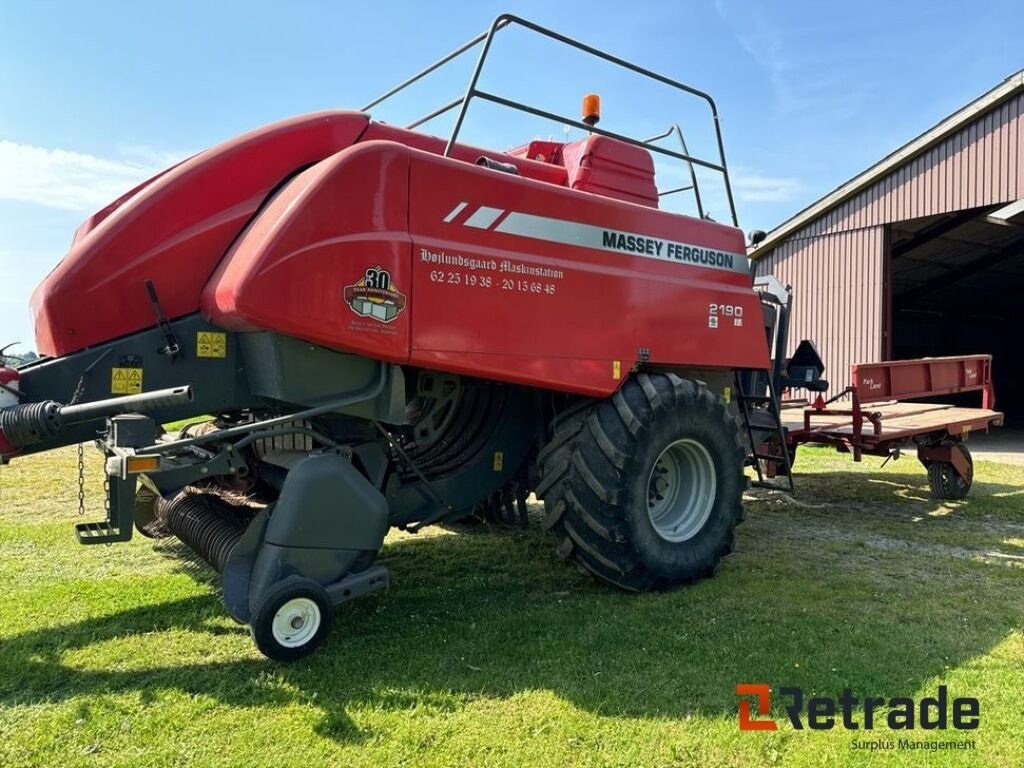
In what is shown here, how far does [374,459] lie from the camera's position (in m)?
3.91

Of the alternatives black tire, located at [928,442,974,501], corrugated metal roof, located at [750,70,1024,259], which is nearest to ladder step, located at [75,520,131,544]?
black tire, located at [928,442,974,501]

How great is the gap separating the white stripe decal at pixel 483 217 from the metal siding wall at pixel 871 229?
457 inches

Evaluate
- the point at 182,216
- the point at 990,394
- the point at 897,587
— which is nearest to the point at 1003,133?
the point at 990,394

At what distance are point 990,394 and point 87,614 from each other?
31.0 feet

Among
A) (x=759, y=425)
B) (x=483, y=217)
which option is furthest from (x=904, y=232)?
(x=483, y=217)

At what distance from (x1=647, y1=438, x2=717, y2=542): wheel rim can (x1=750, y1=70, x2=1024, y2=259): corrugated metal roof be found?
6.96 m

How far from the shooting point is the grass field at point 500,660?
9.06 feet

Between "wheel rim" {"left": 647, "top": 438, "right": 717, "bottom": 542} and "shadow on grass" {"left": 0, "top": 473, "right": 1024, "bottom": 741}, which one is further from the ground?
"wheel rim" {"left": 647, "top": 438, "right": 717, "bottom": 542}

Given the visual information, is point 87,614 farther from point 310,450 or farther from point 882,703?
point 882,703

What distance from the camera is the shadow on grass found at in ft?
10.4

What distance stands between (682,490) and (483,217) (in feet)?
7.44

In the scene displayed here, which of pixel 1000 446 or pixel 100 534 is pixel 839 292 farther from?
pixel 100 534

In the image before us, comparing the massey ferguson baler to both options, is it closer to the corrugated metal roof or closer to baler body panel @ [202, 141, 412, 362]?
baler body panel @ [202, 141, 412, 362]

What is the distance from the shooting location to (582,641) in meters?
3.67
